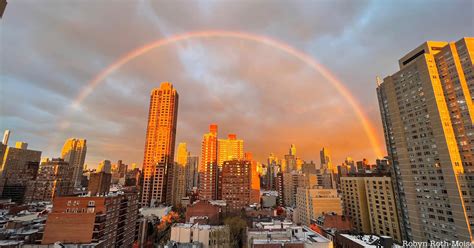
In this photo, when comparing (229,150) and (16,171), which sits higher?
(229,150)

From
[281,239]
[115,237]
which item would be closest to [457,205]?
[281,239]

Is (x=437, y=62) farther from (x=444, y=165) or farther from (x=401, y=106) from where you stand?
(x=444, y=165)

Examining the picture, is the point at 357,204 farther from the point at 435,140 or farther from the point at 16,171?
the point at 16,171

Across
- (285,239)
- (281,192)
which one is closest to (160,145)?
(281,192)

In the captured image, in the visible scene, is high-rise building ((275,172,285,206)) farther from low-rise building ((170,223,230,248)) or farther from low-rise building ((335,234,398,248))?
low-rise building ((170,223,230,248))

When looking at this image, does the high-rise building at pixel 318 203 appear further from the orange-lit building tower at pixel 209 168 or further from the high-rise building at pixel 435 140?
the orange-lit building tower at pixel 209 168

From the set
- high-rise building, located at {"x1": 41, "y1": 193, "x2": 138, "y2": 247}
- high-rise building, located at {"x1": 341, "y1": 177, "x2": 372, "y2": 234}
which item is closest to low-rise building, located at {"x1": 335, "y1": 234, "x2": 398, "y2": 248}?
high-rise building, located at {"x1": 341, "y1": 177, "x2": 372, "y2": 234}
